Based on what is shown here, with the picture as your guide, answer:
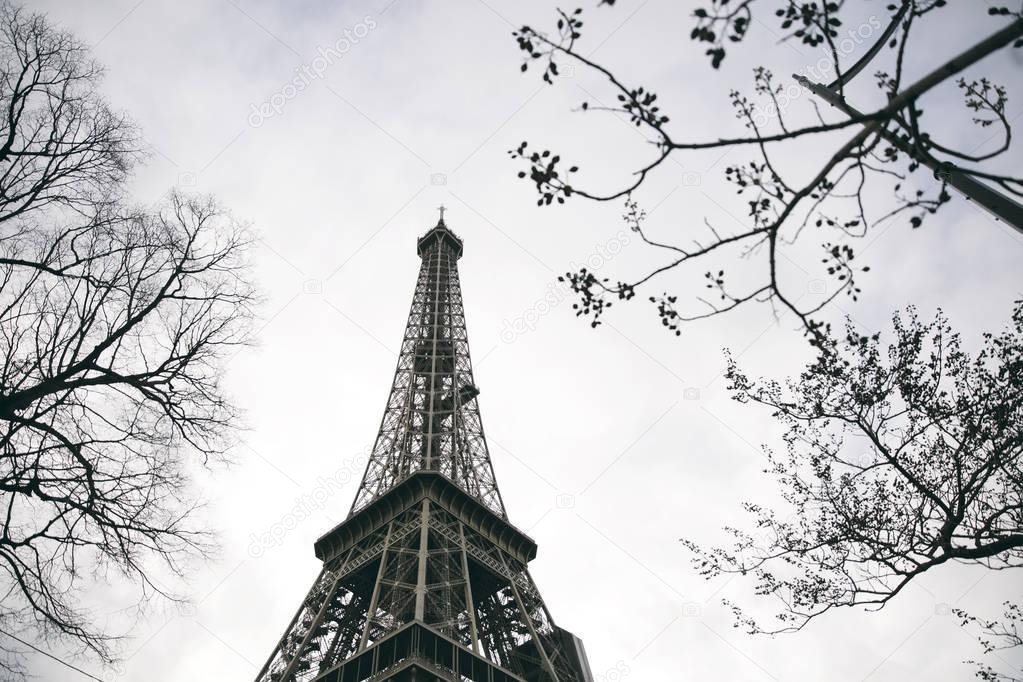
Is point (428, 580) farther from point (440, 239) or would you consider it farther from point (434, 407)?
point (440, 239)

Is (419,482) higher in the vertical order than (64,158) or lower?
higher

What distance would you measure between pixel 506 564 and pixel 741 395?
33.8 metres

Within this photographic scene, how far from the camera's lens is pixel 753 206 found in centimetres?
880

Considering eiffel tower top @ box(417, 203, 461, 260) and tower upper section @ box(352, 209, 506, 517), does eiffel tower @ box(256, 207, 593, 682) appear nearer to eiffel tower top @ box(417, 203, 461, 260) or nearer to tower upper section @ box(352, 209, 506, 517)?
tower upper section @ box(352, 209, 506, 517)

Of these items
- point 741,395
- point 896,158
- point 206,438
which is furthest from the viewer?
point 741,395

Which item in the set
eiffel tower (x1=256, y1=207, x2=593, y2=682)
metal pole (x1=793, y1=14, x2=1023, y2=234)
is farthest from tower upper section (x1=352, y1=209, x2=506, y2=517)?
metal pole (x1=793, y1=14, x2=1023, y2=234)

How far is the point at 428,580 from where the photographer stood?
41594mm

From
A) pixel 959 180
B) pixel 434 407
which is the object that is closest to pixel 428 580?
pixel 434 407

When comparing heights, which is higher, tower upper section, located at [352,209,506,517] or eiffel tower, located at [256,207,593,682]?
tower upper section, located at [352,209,506,517]

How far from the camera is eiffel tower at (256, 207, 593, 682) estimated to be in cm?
3353

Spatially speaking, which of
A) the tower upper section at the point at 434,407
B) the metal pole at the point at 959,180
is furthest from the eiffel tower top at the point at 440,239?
the metal pole at the point at 959,180

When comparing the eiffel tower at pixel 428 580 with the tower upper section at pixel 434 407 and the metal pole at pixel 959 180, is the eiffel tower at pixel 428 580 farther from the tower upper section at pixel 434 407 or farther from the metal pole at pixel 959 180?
the metal pole at pixel 959 180

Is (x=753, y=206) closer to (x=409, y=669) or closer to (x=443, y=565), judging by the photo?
(x=409, y=669)

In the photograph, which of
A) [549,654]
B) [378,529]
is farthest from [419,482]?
[549,654]
